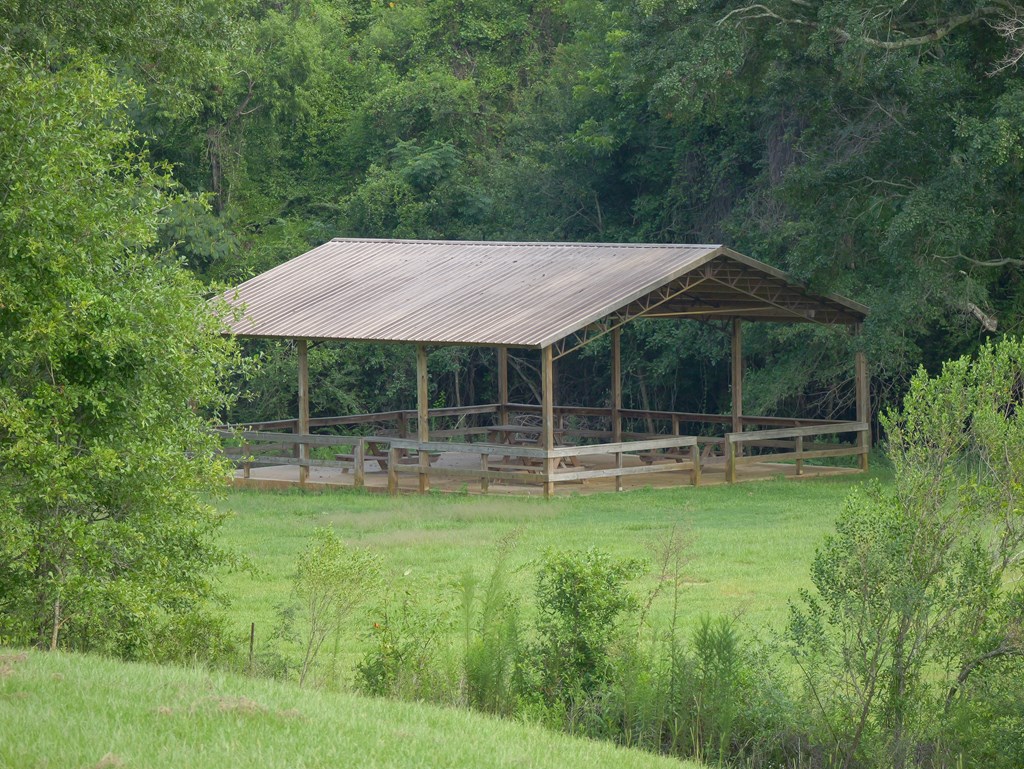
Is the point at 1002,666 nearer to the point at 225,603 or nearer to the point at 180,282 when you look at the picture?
the point at 225,603

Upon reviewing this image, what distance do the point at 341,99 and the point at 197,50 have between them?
2476cm

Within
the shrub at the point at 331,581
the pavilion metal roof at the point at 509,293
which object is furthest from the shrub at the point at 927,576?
the pavilion metal roof at the point at 509,293

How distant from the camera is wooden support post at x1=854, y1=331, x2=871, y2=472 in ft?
70.3

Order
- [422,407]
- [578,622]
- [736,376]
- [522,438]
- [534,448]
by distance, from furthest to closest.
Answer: [522,438], [736,376], [422,407], [534,448], [578,622]

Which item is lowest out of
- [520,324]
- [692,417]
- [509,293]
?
[692,417]

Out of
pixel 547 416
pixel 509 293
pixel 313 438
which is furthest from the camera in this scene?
pixel 509 293

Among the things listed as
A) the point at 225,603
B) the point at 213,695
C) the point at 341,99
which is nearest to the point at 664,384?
the point at 341,99

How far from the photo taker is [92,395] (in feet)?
25.9

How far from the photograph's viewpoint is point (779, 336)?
24219mm

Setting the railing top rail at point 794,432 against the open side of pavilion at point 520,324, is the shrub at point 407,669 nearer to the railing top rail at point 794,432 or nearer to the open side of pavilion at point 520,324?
the open side of pavilion at point 520,324

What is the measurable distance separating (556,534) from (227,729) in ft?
30.1

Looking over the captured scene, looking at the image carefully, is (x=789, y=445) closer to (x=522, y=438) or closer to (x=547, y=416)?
(x=522, y=438)

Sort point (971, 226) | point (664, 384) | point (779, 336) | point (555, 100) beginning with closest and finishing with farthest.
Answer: point (971, 226) → point (779, 336) → point (664, 384) → point (555, 100)

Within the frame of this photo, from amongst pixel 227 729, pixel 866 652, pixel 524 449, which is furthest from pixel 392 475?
pixel 227 729
